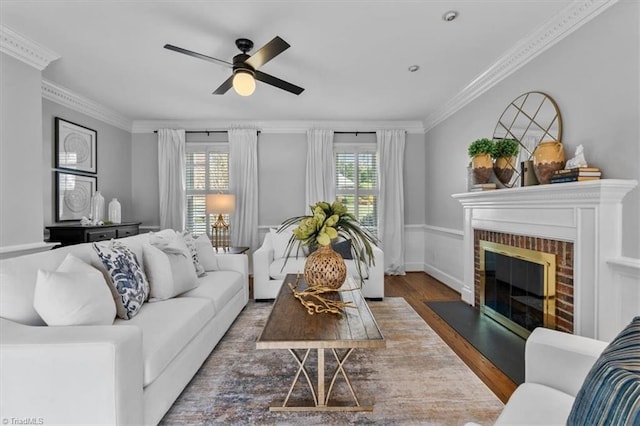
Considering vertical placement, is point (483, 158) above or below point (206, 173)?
below

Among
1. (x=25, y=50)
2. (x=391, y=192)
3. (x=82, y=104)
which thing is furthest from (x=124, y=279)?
(x=391, y=192)

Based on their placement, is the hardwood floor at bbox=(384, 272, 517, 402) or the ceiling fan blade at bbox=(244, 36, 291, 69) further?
the ceiling fan blade at bbox=(244, 36, 291, 69)

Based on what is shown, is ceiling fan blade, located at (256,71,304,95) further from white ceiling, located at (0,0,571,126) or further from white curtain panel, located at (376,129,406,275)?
white curtain panel, located at (376,129,406,275)

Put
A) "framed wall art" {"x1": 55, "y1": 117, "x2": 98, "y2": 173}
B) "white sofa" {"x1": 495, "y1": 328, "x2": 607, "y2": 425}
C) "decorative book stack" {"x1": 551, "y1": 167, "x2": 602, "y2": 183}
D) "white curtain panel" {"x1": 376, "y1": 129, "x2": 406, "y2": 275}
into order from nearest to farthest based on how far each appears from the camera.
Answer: "white sofa" {"x1": 495, "y1": 328, "x2": 607, "y2": 425} → "decorative book stack" {"x1": 551, "y1": 167, "x2": 602, "y2": 183} → "framed wall art" {"x1": 55, "y1": 117, "x2": 98, "y2": 173} → "white curtain panel" {"x1": 376, "y1": 129, "x2": 406, "y2": 275}

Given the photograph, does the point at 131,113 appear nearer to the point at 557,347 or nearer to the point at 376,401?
the point at 376,401

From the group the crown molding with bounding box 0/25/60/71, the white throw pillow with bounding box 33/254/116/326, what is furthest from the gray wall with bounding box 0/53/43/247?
the white throw pillow with bounding box 33/254/116/326

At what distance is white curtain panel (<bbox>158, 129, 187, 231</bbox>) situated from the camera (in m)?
5.11

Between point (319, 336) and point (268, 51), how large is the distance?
1959mm

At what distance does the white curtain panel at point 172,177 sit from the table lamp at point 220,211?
612mm

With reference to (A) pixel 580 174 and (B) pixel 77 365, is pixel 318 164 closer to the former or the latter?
(A) pixel 580 174

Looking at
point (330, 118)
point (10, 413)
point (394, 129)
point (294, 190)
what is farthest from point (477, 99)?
point (10, 413)

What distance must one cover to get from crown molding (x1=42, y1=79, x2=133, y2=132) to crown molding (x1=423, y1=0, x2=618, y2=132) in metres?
4.75

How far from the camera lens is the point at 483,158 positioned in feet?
10.1

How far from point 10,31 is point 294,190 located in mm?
3624
